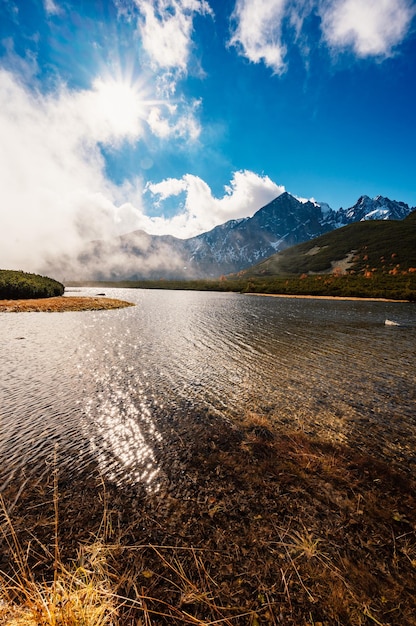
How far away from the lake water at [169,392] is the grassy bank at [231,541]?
1138mm

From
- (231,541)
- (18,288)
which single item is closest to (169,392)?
(231,541)

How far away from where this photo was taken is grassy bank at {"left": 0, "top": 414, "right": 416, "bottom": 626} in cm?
391

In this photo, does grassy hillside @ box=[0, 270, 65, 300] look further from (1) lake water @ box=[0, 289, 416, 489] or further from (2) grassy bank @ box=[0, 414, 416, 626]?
(2) grassy bank @ box=[0, 414, 416, 626]

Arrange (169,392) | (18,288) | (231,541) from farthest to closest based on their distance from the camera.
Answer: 1. (18,288)
2. (169,392)
3. (231,541)

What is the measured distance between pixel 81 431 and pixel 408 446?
447 inches

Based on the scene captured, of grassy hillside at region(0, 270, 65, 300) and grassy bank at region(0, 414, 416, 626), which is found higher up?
grassy hillside at region(0, 270, 65, 300)

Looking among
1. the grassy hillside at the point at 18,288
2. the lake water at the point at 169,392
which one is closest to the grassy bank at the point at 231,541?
the lake water at the point at 169,392

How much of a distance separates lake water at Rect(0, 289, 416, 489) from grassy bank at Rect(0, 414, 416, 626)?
1.14 meters

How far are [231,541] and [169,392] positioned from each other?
788cm

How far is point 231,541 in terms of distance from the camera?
201 inches

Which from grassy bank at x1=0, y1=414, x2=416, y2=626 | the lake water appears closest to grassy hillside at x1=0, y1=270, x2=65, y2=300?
the lake water

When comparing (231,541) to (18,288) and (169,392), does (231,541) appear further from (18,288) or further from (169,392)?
(18,288)

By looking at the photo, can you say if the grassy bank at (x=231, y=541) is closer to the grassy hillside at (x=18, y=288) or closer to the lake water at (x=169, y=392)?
the lake water at (x=169, y=392)

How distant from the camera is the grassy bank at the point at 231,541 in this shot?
3.91 metres
